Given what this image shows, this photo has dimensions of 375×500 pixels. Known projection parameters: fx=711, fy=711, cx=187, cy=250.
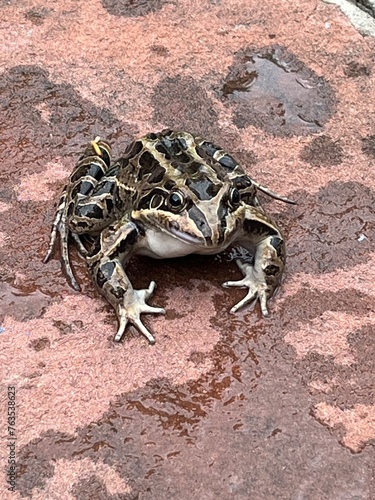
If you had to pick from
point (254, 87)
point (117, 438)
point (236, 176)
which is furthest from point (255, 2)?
point (117, 438)

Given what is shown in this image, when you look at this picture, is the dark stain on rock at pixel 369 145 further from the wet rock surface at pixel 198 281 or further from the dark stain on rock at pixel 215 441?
the dark stain on rock at pixel 215 441

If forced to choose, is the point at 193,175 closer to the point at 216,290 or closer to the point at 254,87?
the point at 216,290

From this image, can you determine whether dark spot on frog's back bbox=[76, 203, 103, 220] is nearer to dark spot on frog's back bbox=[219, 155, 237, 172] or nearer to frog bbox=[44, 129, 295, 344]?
frog bbox=[44, 129, 295, 344]

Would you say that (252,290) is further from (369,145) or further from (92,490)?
(369,145)

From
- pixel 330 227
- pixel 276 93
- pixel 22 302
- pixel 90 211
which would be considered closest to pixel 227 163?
pixel 330 227

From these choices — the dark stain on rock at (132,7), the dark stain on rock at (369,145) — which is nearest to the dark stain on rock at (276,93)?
the dark stain on rock at (369,145)
